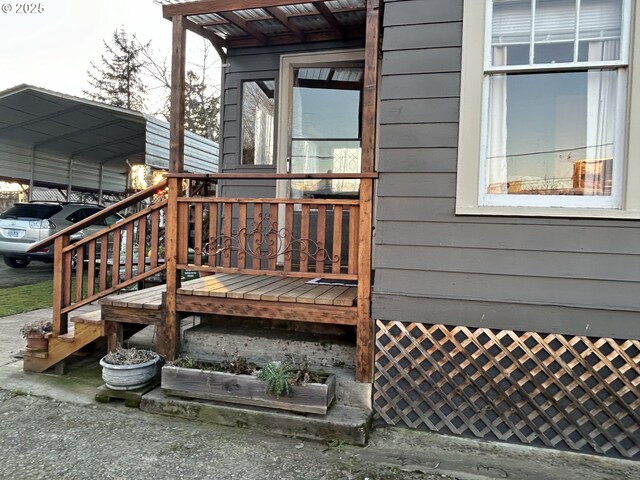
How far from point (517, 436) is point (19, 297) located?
6.55m

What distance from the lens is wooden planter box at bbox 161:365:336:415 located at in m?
2.68

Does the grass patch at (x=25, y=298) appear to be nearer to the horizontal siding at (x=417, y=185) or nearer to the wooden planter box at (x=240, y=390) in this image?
the wooden planter box at (x=240, y=390)

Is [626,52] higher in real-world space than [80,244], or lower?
higher

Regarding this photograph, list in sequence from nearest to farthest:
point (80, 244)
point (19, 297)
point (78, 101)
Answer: point (80, 244) < point (19, 297) < point (78, 101)

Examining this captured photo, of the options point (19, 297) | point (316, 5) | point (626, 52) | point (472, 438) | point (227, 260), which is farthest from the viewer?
point (19, 297)

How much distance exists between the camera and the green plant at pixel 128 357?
3.10 m

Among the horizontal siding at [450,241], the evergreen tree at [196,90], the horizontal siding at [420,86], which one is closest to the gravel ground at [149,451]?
the horizontal siding at [450,241]

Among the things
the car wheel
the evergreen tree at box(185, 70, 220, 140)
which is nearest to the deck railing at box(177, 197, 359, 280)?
the car wheel

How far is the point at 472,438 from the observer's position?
8.91ft

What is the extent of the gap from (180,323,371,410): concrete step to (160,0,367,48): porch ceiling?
246 centimetres

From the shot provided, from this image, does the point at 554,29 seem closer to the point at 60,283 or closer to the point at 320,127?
the point at 320,127

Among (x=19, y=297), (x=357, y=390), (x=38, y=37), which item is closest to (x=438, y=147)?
(x=357, y=390)

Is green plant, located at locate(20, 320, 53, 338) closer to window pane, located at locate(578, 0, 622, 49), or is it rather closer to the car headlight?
window pane, located at locate(578, 0, 622, 49)

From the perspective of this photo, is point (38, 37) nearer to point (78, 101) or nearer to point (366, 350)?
point (78, 101)
